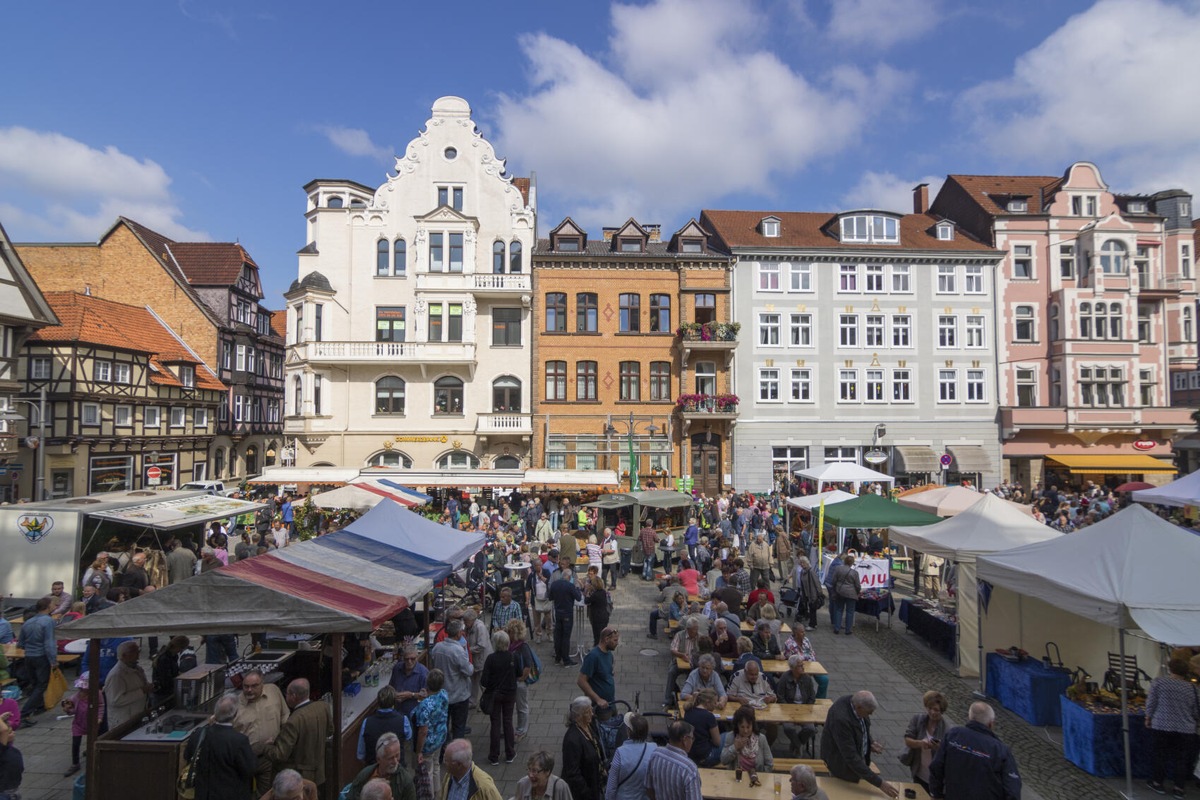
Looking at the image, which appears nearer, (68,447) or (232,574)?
(232,574)

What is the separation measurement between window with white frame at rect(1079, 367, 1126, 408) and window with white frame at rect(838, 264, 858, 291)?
11914mm

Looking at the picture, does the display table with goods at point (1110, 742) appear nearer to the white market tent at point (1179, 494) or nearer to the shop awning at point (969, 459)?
the white market tent at point (1179, 494)

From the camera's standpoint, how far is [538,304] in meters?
31.7

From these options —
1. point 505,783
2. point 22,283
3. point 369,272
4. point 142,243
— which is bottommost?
point 505,783

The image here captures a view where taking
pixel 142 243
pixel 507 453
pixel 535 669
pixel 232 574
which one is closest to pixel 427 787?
pixel 535 669

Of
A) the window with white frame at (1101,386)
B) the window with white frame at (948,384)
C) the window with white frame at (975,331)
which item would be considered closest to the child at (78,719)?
the window with white frame at (948,384)

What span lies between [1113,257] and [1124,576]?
32.9 metres

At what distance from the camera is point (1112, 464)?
3212 centimetres

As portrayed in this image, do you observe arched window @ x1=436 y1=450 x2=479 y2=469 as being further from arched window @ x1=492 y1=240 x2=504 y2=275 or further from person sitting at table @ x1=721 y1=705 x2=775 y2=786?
person sitting at table @ x1=721 y1=705 x2=775 y2=786

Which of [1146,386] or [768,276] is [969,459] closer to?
[1146,386]

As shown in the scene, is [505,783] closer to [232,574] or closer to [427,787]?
Result: [427,787]

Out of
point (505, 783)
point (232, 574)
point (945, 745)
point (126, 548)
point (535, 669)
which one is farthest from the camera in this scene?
point (126, 548)

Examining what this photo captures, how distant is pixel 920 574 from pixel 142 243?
41.7m

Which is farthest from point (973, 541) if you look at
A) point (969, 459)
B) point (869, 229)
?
point (869, 229)
